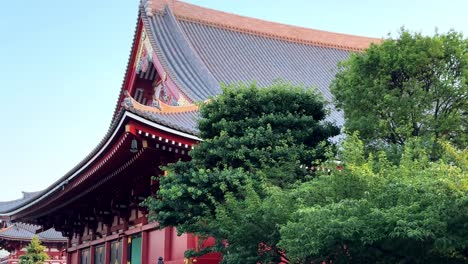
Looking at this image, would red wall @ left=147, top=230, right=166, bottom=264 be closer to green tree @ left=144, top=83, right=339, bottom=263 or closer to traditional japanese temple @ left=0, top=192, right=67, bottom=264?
green tree @ left=144, top=83, right=339, bottom=263

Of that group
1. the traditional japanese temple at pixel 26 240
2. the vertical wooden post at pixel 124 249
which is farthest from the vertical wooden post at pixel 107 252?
the traditional japanese temple at pixel 26 240

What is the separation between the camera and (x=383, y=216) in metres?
7.56

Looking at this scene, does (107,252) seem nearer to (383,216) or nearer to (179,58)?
(179,58)

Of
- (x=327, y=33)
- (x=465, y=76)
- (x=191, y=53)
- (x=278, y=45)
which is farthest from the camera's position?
(x=327, y=33)

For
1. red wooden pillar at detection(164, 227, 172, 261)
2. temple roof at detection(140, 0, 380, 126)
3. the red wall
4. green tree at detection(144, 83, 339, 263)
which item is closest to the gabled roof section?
temple roof at detection(140, 0, 380, 126)

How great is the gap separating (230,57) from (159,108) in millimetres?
9721

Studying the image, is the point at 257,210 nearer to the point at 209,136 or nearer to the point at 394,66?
the point at 209,136

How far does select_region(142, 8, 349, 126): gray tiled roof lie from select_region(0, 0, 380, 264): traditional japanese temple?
5 centimetres

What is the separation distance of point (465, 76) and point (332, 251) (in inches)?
177

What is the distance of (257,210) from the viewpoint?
369 inches

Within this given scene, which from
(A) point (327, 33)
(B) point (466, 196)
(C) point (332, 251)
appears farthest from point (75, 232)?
(B) point (466, 196)

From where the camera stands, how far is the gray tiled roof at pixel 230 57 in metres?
21.0

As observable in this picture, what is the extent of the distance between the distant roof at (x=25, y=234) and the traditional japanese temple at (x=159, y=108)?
1583 cm

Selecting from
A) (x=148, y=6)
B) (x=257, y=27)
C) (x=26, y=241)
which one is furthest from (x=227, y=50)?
(x=26, y=241)
